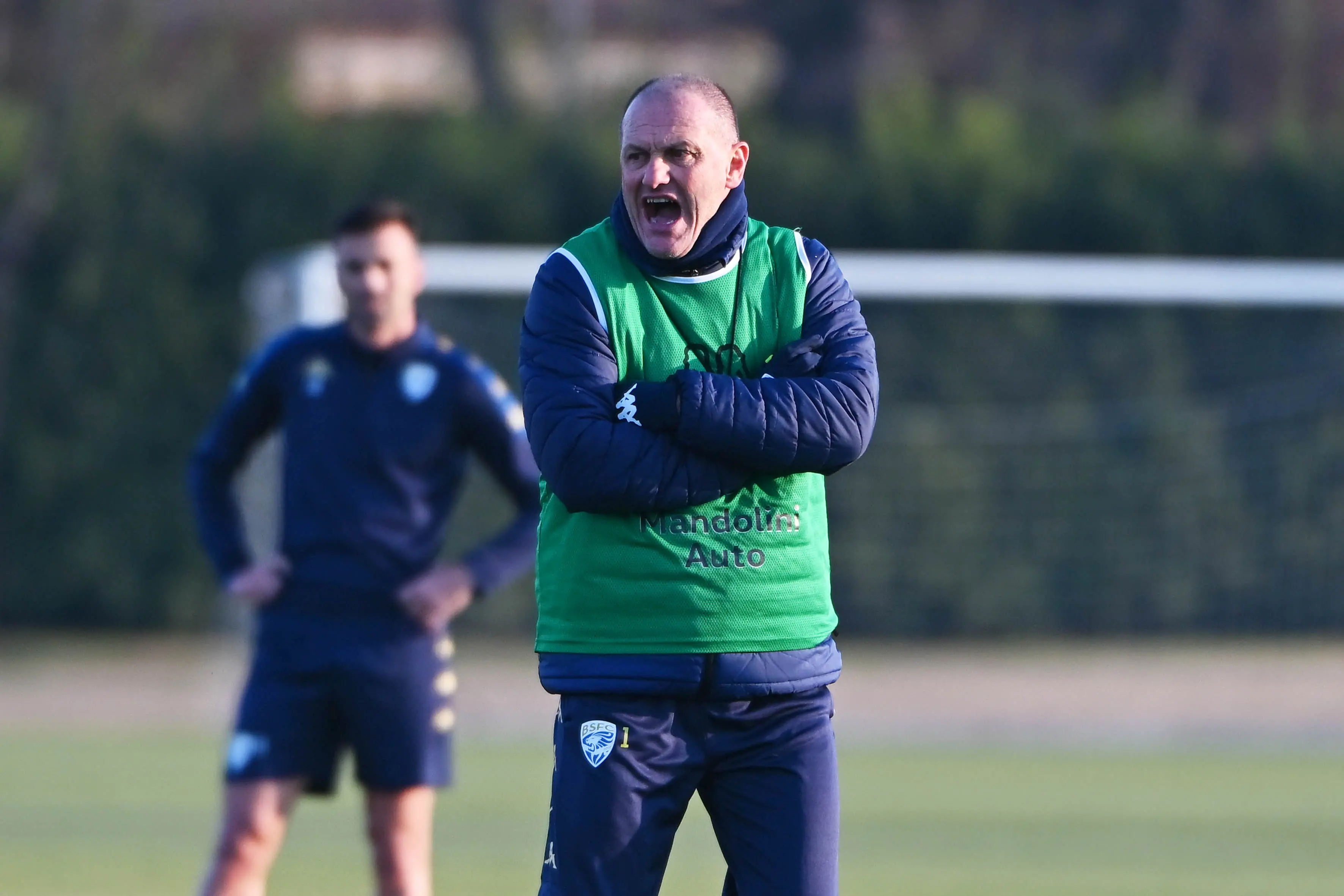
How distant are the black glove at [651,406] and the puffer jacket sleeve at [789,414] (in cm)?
1

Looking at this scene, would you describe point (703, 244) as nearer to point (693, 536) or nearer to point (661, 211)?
point (661, 211)

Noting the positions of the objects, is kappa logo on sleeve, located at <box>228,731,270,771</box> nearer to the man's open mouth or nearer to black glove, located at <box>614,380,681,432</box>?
black glove, located at <box>614,380,681,432</box>

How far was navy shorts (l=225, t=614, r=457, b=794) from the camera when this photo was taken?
222 inches

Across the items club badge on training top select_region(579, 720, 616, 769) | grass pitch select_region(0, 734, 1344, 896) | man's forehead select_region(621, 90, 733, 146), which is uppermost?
man's forehead select_region(621, 90, 733, 146)

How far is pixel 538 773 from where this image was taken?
1138 cm

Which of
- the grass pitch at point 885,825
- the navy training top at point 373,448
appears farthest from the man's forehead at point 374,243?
the grass pitch at point 885,825

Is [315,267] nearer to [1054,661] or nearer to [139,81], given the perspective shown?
[1054,661]

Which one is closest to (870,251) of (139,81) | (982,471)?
(982,471)

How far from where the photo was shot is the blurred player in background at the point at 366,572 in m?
5.66

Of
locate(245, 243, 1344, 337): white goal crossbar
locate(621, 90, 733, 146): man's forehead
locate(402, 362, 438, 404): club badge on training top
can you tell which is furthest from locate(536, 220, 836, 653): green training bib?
locate(245, 243, 1344, 337): white goal crossbar

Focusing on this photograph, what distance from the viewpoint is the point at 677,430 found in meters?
3.82

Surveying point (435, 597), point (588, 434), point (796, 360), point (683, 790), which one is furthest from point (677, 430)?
point (435, 597)

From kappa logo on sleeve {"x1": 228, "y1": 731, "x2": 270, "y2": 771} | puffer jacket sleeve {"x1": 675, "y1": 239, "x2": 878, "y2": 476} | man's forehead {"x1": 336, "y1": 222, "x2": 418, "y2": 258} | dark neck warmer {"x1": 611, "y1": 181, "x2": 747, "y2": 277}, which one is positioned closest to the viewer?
puffer jacket sleeve {"x1": 675, "y1": 239, "x2": 878, "y2": 476}

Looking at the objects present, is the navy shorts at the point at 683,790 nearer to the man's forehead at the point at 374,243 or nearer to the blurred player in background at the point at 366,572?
the blurred player in background at the point at 366,572
